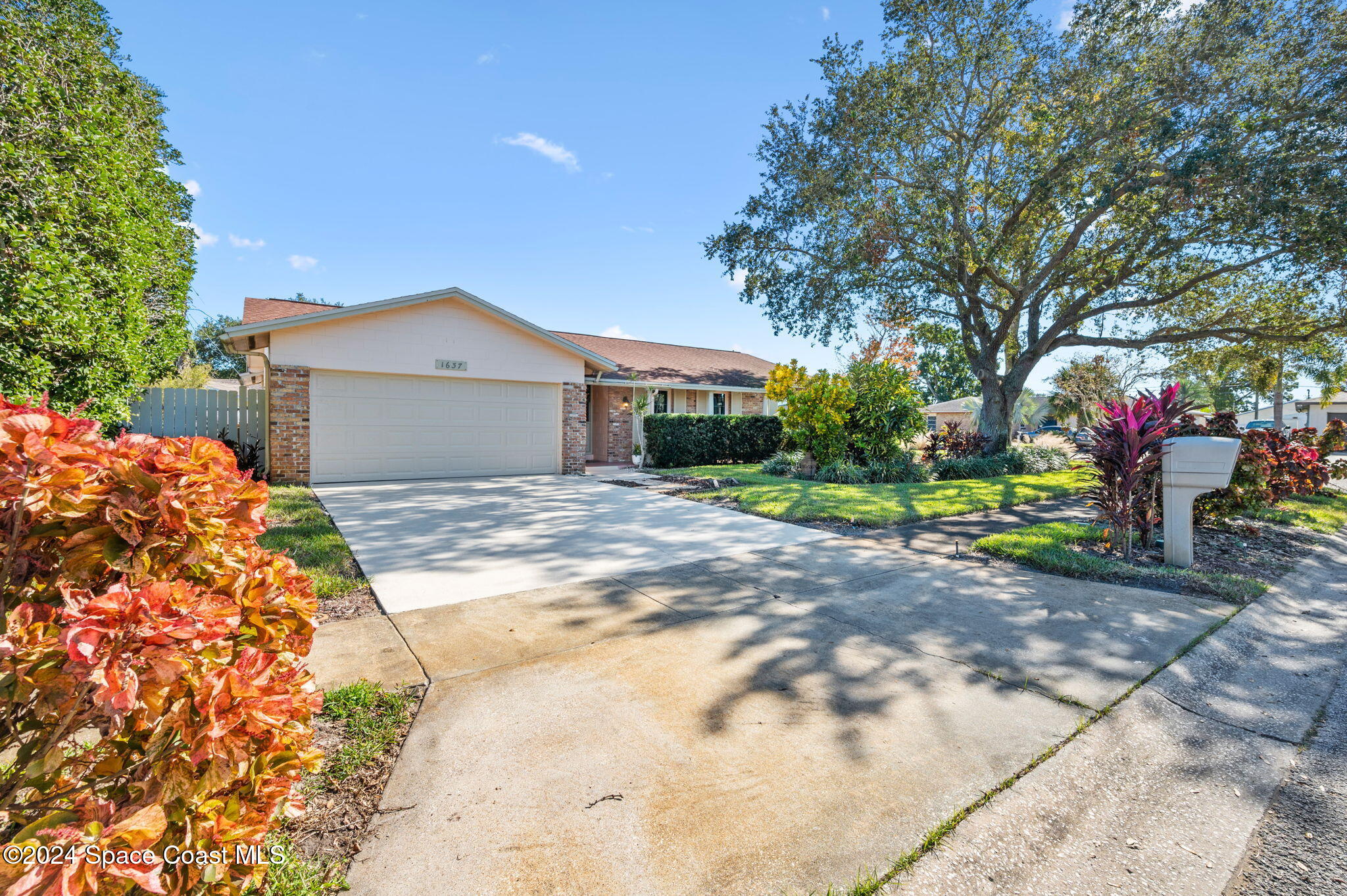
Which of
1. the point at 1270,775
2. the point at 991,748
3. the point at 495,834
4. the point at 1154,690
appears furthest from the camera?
the point at 1154,690

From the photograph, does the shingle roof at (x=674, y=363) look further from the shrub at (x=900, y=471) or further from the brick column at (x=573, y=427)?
the shrub at (x=900, y=471)

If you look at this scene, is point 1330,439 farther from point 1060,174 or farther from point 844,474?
point 844,474

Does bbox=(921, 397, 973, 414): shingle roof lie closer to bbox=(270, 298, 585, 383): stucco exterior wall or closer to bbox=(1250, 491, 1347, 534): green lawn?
bbox=(1250, 491, 1347, 534): green lawn

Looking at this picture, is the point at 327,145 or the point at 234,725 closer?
the point at 234,725

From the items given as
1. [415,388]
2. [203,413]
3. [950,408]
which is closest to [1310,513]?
[415,388]

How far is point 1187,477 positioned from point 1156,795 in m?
4.29

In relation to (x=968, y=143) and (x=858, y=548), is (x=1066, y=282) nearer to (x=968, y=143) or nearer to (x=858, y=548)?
(x=968, y=143)

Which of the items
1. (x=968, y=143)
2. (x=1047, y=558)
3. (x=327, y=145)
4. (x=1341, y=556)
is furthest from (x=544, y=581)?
(x=968, y=143)

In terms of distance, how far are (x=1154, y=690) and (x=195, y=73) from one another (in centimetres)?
1409

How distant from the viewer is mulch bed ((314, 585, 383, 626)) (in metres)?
3.95

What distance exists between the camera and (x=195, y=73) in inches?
360

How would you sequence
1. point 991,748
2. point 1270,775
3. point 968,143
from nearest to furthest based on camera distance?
point 1270,775, point 991,748, point 968,143

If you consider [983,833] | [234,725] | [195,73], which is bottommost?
[983,833]

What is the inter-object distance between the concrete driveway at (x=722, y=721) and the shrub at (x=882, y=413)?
26.1 feet
